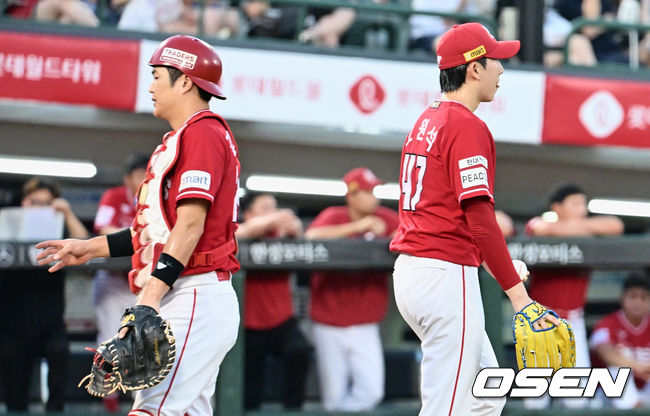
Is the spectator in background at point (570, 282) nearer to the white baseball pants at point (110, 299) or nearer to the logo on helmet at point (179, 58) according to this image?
the white baseball pants at point (110, 299)

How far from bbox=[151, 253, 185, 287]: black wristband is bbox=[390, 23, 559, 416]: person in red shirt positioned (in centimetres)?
85

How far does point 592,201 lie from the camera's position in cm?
974

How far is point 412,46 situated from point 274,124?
137 centimetres

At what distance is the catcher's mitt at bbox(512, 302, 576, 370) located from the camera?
3.48 m

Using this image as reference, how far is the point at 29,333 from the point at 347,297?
192 cm

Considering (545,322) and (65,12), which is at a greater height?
→ (65,12)

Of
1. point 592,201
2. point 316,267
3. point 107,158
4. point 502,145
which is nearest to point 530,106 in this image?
point 502,145

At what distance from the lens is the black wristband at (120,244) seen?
12.3 feet

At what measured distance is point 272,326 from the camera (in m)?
6.51

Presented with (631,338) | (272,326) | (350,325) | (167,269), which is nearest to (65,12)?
(272,326)

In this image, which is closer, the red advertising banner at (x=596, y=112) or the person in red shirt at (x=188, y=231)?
the person in red shirt at (x=188, y=231)

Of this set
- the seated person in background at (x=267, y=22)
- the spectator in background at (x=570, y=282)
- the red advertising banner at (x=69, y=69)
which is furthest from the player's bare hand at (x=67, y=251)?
the seated person in background at (x=267, y=22)

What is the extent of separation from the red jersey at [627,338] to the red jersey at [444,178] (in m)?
3.73

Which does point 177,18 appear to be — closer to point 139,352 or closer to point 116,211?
point 116,211
